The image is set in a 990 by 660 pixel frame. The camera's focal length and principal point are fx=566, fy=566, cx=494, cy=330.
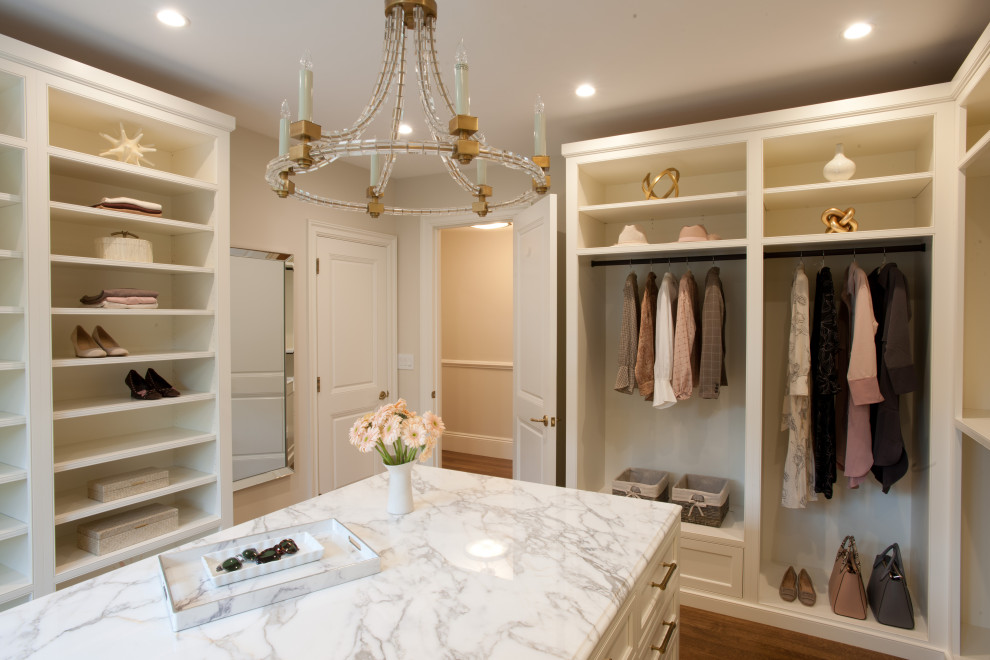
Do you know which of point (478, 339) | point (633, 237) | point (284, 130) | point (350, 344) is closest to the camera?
point (284, 130)

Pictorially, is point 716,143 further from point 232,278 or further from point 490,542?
point 232,278

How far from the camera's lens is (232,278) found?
129 inches

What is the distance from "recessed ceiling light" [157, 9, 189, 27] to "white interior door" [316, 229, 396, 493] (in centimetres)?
174

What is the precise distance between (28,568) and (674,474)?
3098mm

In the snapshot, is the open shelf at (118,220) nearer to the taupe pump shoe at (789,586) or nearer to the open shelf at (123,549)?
the open shelf at (123,549)

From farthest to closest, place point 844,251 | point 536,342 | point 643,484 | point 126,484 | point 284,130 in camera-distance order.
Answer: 1. point 536,342
2. point 643,484
3. point 844,251
4. point 126,484
5. point 284,130

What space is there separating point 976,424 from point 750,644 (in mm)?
1328

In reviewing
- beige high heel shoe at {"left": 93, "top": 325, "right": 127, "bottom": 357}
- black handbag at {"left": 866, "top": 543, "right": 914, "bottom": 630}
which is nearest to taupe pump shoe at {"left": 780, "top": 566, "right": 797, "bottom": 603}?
black handbag at {"left": 866, "top": 543, "right": 914, "bottom": 630}

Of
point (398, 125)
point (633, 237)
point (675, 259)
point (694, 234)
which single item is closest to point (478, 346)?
point (675, 259)

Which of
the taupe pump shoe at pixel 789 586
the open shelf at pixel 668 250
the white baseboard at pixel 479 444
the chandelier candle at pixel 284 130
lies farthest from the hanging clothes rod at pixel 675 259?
the white baseboard at pixel 479 444

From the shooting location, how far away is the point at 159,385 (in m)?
2.67

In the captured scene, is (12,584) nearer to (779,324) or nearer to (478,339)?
(779,324)

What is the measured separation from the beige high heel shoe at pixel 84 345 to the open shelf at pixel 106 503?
63cm

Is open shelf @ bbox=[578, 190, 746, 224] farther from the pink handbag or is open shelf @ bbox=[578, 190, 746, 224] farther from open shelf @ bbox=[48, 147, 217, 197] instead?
open shelf @ bbox=[48, 147, 217, 197]
